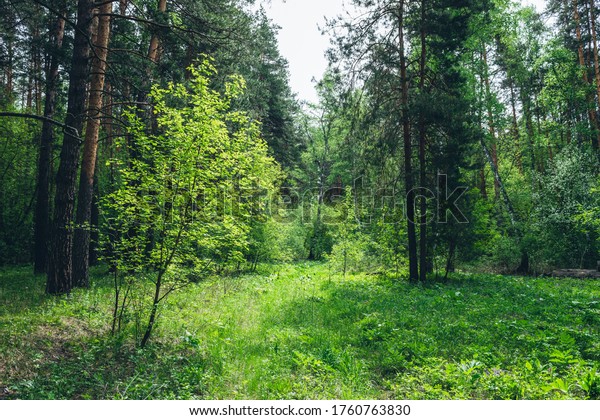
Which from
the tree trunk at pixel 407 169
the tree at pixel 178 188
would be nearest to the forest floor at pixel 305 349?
the tree at pixel 178 188

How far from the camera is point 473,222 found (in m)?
14.3

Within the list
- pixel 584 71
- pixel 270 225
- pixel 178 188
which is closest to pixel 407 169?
pixel 270 225

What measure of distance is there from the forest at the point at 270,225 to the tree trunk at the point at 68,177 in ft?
0.15

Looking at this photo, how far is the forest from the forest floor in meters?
0.05

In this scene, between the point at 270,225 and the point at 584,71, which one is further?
the point at 584,71

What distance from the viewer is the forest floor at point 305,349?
186 inches

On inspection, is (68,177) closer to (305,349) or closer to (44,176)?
(305,349)

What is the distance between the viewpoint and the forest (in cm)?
548

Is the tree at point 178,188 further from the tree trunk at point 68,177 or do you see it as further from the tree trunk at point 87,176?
the tree trunk at point 87,176

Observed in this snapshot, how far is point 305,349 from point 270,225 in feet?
37.5

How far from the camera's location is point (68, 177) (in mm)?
8414
